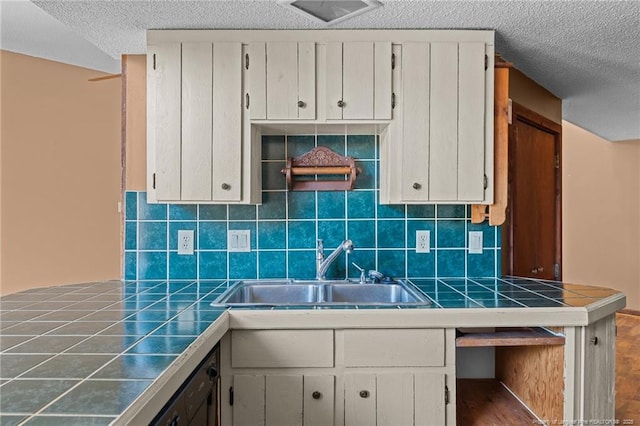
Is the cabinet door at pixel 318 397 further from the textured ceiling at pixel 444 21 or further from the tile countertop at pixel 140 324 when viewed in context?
the textured ceiling at pixel 444 21

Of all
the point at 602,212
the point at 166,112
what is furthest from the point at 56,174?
the point at 602,212

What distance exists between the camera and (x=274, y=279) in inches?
78.9

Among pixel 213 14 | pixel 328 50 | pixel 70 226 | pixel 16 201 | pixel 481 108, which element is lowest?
pixel 70 226

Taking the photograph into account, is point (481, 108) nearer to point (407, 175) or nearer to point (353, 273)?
point (407, 175)

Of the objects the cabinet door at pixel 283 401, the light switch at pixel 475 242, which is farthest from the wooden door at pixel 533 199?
the cabinet door at pixel 283 401

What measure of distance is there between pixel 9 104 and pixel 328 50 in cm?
247

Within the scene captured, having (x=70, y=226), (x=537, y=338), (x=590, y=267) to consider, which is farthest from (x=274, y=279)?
(x=590, y=267)

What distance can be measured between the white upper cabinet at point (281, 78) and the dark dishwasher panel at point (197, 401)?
1041mm

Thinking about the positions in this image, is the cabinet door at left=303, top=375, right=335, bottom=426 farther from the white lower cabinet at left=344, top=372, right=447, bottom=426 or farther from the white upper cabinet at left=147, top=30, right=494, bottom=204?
the white upper cabinet at left=147, top=30, right=494, bottom=204

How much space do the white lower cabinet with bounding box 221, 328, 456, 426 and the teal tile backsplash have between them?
638 millimetres

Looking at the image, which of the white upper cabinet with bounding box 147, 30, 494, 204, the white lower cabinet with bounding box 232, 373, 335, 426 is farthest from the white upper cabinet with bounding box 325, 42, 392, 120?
the white lower cabinet with bounding box 232, 373, 335, 426

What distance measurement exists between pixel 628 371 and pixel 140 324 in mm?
3304

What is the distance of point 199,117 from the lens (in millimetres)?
1739

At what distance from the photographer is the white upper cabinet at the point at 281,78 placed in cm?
174
